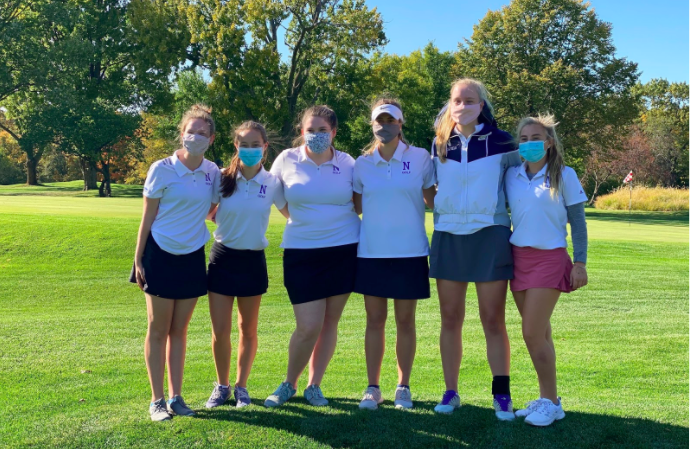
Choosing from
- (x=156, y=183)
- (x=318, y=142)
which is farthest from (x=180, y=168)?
(x=318, y=142)

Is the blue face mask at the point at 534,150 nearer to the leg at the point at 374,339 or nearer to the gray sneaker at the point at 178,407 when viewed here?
the leg at the point at 374,339

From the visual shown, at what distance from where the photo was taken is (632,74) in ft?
125

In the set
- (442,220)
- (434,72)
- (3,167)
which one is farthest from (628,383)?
(3,167)

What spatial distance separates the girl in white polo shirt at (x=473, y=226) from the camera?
3980 mm

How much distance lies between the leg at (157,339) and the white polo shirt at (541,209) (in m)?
2.36

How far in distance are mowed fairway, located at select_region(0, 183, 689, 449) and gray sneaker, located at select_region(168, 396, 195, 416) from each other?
0.09m

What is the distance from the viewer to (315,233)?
4301 millimetres

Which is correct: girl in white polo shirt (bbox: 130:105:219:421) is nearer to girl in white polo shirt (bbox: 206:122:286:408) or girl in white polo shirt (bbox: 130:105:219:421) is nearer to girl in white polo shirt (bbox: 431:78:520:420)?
girl in white polo shirt (bbox: 206:122:286:408)

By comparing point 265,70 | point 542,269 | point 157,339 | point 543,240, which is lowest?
point 157,339

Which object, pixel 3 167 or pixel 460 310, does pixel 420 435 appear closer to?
pixel 460 310

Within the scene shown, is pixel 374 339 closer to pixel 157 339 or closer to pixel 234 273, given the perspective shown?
pixel 234 273

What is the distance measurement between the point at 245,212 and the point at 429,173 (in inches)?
51.7

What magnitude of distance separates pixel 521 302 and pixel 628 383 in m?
2.20

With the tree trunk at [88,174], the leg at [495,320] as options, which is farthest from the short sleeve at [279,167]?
the tree trunk at [88,174]
